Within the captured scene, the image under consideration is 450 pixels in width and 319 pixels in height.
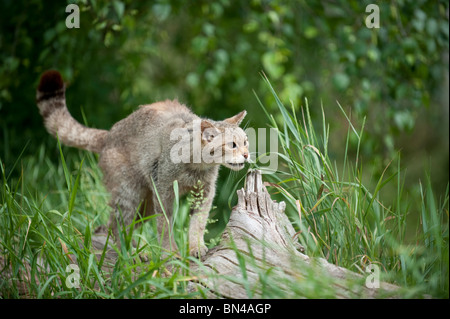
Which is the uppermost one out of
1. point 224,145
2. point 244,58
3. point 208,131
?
point 244,58

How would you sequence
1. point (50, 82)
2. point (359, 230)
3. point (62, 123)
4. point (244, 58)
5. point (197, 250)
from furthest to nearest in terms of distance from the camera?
point (244, 58) → point (62, 123) → point (50, 82) → point (197, 250) → point (359, 230)

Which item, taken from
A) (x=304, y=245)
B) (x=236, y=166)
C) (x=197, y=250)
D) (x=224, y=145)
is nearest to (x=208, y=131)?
(x=224, y=145)

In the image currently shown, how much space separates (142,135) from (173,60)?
447 cm

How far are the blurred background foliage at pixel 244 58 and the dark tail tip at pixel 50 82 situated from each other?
47 cm

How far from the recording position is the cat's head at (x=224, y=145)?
3.71 m

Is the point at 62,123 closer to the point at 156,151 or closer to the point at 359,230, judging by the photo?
the point at 156,151

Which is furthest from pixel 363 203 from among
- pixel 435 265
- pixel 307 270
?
pixel 307 270

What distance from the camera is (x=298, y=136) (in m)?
3.56

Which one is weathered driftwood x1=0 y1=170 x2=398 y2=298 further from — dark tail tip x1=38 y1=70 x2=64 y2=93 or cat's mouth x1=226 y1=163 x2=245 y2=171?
dark tail tip x1=38 y1=70 x2=64 y2=93

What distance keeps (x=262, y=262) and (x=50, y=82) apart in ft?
8.68

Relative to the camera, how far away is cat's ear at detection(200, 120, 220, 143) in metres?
3.78

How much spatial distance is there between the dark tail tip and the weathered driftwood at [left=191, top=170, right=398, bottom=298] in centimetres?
201

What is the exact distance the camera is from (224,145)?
375 cm
